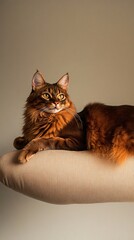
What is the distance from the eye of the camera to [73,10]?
1369mm

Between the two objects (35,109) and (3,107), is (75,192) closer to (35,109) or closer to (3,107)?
(35,109)

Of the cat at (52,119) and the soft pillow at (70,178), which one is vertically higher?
the cat at (52,119)

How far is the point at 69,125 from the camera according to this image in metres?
0.94

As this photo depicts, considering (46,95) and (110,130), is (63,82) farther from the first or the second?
(110,130)

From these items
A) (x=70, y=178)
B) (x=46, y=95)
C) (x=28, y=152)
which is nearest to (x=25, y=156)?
(x=28, y=152)

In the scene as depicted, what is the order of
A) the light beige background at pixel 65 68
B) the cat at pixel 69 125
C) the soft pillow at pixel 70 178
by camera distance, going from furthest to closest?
the light beige background at pixel 65 68, the cat at pixel 69 125, the soft pillow at pixel 70 178

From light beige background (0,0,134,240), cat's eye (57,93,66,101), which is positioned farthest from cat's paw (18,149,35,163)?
light beige background (0,0,134,240)

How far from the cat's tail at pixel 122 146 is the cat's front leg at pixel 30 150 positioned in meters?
0.23

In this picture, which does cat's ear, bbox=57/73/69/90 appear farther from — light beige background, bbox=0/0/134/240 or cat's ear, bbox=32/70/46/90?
light beige background, bbox=0/0/134/240

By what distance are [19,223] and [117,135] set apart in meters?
0.74

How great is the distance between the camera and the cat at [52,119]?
2.93ft

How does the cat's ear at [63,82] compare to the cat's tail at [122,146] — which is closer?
the cat's tail at [122,146]

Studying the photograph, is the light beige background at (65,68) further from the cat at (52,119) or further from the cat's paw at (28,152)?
the cat's paw at (28,152)

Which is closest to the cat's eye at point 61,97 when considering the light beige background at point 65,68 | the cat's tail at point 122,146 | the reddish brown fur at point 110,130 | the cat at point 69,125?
the cat at point 69,125
